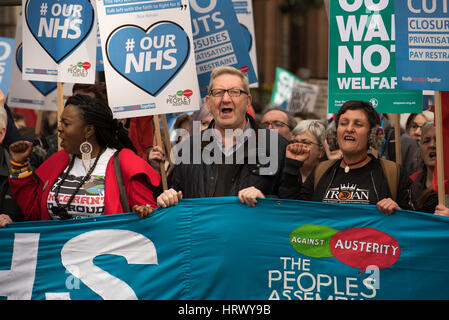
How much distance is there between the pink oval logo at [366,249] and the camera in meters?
4.40

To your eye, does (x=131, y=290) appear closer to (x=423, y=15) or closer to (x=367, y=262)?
(x=367, y=262)

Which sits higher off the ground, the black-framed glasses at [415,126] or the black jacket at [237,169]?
the black-framed glasses at [415,126]

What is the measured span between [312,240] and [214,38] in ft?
10.2

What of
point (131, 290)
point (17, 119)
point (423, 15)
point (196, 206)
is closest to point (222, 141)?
point (196, 206)

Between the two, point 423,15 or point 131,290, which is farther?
point 423,15

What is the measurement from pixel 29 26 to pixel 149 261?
2.62 meters

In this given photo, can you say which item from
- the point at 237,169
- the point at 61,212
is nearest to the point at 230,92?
the point at 237,169

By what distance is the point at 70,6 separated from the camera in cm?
622

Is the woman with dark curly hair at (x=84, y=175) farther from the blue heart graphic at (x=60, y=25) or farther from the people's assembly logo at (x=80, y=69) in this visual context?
the blue heart graphic at (x=60, y=25)

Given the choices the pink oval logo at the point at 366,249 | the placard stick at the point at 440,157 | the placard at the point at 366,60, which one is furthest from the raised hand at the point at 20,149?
the placard stick at the point at 440,157

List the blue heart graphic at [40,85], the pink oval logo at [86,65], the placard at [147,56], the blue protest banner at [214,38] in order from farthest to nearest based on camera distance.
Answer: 1. the blue heart graphic at [40,85]
2. the blue protest banner at [214,38]
3. the pink oval logo at [86,65]
4. the placard at [147,56]

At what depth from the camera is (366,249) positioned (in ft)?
14.5

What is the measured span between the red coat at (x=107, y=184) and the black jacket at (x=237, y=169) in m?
0.23

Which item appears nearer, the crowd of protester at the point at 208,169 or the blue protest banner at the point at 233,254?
the blue protest banner at the point at 233,254
